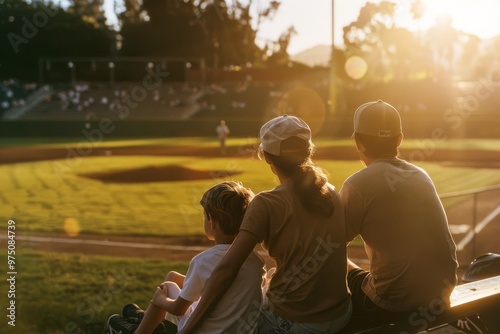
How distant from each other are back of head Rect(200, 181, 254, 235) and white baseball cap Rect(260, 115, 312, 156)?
237mm

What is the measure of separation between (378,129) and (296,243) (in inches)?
29.5

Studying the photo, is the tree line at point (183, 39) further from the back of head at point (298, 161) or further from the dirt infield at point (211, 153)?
the back of head at point (298, 161)

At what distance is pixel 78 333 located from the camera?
6391 millimetres

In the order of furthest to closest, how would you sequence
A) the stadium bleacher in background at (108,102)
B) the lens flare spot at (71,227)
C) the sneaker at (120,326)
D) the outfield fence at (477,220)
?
1. the stadium bleacher in background at (108,102)
2. the lens flare spot at (71,227)
3. the outfield fence at (477,220)
4. the sneaker at (120,326)

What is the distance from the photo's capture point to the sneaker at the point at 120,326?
3.74 metres

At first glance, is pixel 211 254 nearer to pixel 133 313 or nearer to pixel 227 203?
pixel 227 203

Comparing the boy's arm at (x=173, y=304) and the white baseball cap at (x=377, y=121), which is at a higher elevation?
the white baseball cap at (x=377, y=121)

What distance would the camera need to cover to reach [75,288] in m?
7.93

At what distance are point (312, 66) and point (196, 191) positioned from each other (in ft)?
152

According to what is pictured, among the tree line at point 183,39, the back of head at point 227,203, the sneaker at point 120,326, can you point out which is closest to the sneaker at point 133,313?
the sneaker at point 120,326

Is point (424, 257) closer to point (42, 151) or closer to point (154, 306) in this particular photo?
point (154, 306)

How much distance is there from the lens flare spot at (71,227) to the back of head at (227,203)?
8.78 meters

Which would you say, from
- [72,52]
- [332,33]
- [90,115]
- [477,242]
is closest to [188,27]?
[72,52]

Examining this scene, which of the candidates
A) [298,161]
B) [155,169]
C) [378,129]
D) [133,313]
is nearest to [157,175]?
[155,169]
